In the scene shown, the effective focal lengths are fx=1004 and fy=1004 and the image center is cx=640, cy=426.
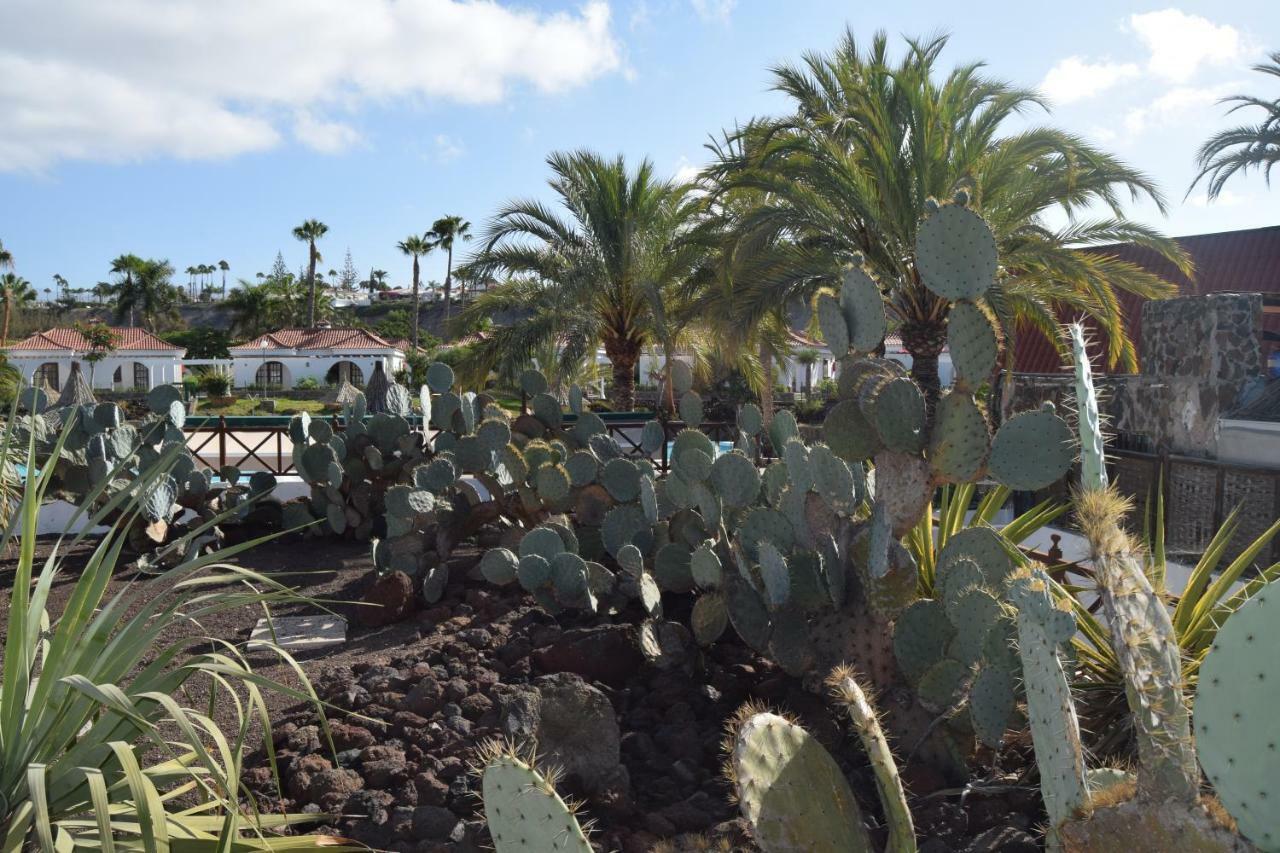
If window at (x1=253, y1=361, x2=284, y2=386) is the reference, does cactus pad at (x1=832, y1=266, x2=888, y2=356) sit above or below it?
above

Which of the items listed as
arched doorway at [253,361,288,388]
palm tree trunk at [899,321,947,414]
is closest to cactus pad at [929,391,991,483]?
palm tree trunk at [899,321,947,414]

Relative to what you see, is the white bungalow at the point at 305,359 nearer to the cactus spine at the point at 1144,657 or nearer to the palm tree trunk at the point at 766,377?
the palm tree trunk at the point at 766,377

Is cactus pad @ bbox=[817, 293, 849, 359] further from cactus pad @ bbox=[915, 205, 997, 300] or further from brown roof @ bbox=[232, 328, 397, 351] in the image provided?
brown roof @ bbox=[232, 328, 397, 351]

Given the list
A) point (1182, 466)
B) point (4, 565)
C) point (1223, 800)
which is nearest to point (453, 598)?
point (4, 565)

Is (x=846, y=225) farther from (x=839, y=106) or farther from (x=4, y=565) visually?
(x=4, y=565)

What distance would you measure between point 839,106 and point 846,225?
2.12 meters

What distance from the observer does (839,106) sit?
496 inches

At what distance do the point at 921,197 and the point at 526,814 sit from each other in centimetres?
956

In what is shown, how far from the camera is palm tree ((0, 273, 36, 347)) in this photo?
196ft

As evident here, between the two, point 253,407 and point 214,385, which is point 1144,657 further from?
point 214,385

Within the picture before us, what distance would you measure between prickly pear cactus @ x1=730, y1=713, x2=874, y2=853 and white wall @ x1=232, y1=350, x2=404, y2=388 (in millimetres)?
44986

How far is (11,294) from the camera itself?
61188mm

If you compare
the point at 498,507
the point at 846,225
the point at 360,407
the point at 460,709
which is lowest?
the point at 460,709

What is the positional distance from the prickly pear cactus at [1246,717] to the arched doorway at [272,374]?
47937mm
